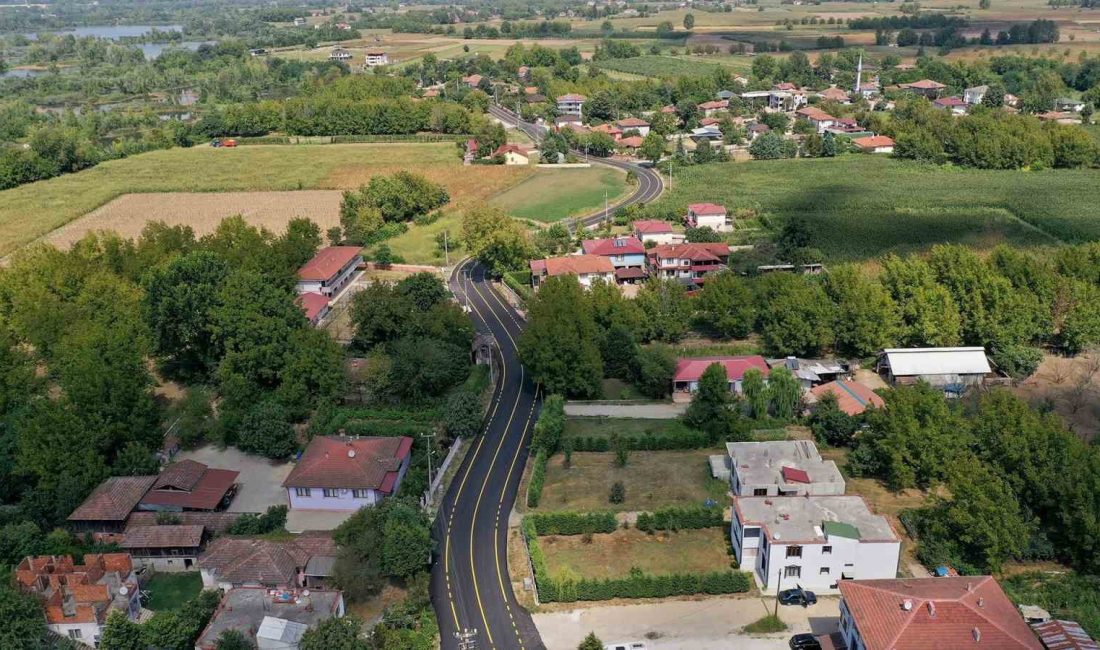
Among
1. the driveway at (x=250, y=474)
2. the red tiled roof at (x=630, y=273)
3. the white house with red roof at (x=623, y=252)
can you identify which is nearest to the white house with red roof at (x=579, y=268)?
the red tiled roof at (x=630, y=273)

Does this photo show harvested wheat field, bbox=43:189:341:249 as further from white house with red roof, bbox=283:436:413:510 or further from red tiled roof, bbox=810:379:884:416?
red tiled roof, bbox=810:379:884:416

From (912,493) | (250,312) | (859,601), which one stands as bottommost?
(912,493)

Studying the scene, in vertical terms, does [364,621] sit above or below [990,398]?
below

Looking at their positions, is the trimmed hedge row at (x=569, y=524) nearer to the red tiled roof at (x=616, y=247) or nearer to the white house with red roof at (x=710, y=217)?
the red tiled roof at (x=616, y=247)

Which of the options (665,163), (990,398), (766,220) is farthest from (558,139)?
(990,398)

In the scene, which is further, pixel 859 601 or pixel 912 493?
pixel 912 493

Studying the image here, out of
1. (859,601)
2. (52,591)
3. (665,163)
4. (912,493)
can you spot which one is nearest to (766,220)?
(665,163)

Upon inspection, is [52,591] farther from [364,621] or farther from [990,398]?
[990,398]

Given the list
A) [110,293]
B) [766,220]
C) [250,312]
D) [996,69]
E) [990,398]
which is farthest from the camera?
[996,69]

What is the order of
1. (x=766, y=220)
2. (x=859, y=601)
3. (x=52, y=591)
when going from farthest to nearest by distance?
(x=766, y=220)
(x=52, y=591)
(x=859, y=601)
